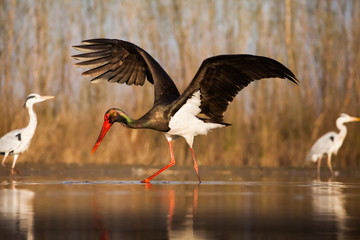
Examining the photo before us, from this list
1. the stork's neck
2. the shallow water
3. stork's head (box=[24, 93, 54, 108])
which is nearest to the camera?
the shallow water

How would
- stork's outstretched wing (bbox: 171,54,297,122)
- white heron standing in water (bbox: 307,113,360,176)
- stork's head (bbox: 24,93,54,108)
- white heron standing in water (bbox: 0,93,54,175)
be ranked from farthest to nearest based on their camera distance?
stork's head (bbox: 24,93,54,108)
white heron standing in water (bbox: 307,113,360,176)
white heron standing in water (bbox: 0,93,54,175)
stork's outstretched wing (bbox: 171,54,297,122)

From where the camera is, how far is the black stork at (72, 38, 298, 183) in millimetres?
9367

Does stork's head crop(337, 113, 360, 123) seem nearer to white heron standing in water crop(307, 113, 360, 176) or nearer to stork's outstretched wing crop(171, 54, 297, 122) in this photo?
white heron standing in water crop(307, 113, 360, 176)

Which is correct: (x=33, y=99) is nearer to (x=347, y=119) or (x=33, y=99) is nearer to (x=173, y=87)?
(x=173, y=87)

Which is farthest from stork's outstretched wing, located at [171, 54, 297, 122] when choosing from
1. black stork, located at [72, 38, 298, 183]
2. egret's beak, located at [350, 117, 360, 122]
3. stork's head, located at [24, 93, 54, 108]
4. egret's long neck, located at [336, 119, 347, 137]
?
stork's head, located at [24, 93, 54, 108]

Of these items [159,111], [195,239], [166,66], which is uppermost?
[166,66]

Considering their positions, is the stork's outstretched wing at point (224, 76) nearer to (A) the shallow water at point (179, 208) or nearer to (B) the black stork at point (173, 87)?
(B) the black stork at point (173, 87)

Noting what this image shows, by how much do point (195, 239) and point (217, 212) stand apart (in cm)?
165

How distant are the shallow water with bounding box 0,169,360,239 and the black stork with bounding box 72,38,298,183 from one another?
0.81 m

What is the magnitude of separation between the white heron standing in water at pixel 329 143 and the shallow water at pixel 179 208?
73.4 inches

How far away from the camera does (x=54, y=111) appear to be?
14883 mm

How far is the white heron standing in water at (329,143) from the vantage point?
510 inches

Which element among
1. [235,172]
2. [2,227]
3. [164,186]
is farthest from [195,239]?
[235,172]

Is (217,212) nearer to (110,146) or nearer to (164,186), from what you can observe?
(164,186)
